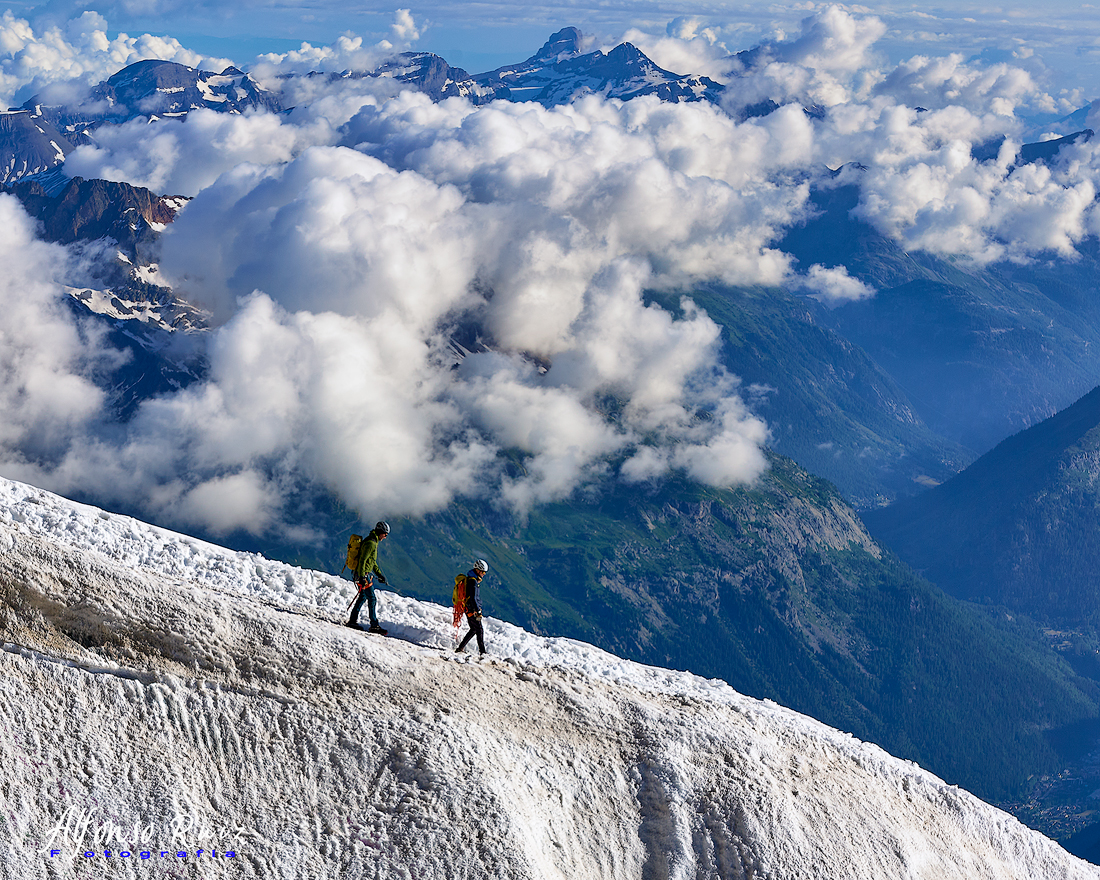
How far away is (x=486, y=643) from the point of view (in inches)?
1400

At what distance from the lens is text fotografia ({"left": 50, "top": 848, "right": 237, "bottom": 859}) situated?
68.4 ft

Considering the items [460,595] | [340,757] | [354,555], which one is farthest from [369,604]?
[340,757]

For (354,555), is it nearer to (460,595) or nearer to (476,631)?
(460,595)

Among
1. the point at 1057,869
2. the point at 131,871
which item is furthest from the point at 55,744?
the point at 1057,869

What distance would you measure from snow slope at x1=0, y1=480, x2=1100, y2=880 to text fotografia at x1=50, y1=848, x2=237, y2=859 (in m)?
0.04

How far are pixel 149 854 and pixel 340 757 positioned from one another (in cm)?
542

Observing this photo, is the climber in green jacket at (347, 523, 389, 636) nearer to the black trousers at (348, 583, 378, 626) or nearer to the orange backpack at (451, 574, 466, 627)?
the black trousers at (348, 583, 378, 626)

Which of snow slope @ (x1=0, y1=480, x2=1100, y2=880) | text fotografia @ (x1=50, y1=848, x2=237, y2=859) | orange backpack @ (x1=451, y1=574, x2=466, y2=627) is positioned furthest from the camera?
orange backpack @ (x1=451, y1=574, x2=466, y2=627)

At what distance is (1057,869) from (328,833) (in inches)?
1260

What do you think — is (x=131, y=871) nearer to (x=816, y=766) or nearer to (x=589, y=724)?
(x=589, y=724)

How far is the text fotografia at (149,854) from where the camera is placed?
68.4 feet

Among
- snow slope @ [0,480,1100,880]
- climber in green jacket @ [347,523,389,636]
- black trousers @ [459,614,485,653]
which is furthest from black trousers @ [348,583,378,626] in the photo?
black trousers @ [459,614,485,653]

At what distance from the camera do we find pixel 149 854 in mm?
21438

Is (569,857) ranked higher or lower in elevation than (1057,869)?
higher
